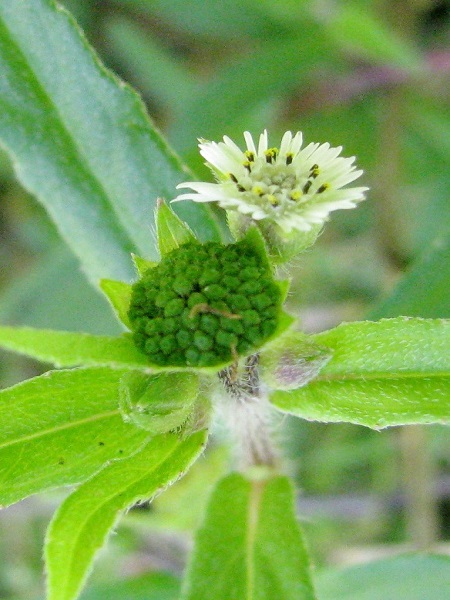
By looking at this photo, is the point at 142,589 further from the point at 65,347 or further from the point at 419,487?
the point at 65,347

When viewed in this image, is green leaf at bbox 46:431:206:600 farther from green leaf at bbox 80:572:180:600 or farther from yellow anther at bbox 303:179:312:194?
green leaf at bbox 80:572:180:600

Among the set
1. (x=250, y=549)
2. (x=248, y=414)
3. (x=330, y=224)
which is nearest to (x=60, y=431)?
(x=248, y=414)

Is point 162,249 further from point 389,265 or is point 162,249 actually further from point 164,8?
point 164,8

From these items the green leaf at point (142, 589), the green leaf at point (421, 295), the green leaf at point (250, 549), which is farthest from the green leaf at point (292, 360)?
the green leaf at point (142, 589)

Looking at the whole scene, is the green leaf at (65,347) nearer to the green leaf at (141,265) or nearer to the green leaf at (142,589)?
the green leaf at (141,265)

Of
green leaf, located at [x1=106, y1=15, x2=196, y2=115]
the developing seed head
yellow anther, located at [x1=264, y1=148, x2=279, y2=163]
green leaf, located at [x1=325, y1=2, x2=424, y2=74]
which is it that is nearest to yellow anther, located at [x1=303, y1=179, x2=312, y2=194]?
yellow anther, located at [x1=264, y1=148, x2=279, y2=163]
